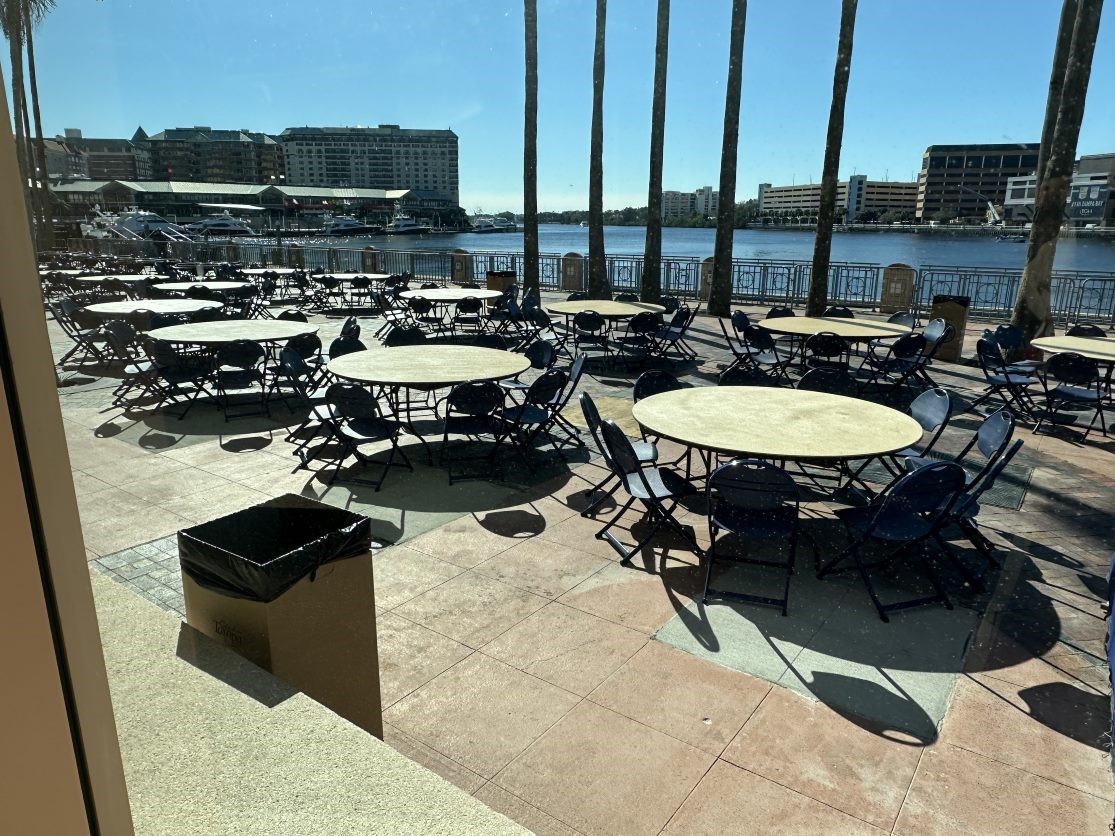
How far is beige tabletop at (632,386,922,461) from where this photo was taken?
464 cm

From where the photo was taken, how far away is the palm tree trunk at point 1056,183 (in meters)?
11.5

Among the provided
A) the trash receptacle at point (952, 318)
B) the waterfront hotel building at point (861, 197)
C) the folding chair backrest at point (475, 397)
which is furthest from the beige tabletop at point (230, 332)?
A: the waterfront hotel building at point (861, 197)

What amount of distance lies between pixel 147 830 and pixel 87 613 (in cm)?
102

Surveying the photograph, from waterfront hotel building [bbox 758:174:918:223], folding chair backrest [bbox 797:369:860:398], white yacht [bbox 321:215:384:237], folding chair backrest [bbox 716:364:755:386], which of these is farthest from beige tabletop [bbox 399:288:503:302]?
waterfront hotel building [bbox 758:174:918:223]

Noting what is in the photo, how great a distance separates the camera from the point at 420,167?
61031 mm

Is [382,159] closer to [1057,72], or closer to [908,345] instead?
[1057,72]

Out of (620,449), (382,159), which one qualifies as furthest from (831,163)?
(382,159)

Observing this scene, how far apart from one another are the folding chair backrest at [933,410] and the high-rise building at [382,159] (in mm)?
14778

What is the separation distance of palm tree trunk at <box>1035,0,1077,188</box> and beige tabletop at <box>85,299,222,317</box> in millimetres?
15369

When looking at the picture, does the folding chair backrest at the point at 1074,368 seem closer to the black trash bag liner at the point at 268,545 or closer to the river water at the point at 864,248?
the black trash bag liner at the point at 268,545

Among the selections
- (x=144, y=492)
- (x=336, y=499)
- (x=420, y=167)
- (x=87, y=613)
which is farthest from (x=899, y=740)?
(x=420, y=167)

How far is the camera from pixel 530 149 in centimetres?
1945

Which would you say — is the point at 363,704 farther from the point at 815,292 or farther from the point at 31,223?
the point at 815,292

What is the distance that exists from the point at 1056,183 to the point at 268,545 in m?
13.9
